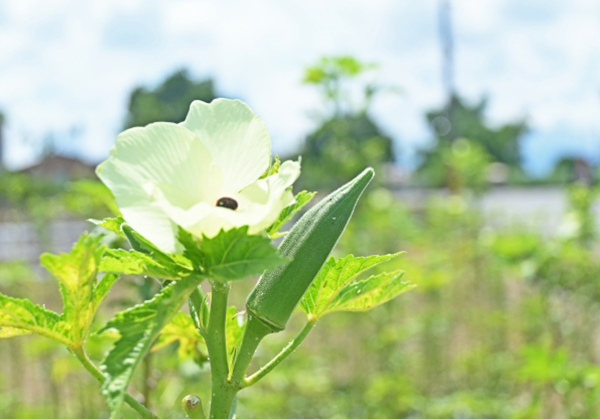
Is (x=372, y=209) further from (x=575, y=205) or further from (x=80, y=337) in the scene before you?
(x=80, y=337)

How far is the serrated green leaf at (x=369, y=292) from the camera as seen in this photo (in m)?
0.48

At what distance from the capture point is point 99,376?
416 millimetres

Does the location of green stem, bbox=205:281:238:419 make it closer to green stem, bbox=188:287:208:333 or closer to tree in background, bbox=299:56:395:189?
green stem, bbox=188:287:208:333

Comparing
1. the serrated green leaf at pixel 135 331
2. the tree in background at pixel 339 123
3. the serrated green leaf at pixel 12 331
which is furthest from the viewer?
the tree in background at pixel 339 123

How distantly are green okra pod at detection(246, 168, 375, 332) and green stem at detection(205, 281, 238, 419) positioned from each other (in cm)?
3

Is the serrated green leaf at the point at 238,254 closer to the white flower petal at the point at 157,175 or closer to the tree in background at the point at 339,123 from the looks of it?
the white flower petal at the point at 157,175

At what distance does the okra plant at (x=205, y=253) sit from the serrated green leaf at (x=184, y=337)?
0.25 feet

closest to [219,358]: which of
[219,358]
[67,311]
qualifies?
[219,358]

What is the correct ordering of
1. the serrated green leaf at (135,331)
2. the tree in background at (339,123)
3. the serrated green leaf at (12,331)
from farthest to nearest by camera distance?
the tree in background at (339,123) → the serrated green leaf at (12,331) → the serrated green leaf at (135,331)

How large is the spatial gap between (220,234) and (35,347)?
2.60 metres

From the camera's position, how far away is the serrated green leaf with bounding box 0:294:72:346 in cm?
44

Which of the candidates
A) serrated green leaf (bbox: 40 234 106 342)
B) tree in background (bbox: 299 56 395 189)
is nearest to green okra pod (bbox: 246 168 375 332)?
serrated green leaf (bbox: 40 234 106 342)

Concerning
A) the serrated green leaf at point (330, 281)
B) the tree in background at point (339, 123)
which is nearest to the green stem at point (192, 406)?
the serrated green leaf at point (330, 281)

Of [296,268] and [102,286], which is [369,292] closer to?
[296,268]
